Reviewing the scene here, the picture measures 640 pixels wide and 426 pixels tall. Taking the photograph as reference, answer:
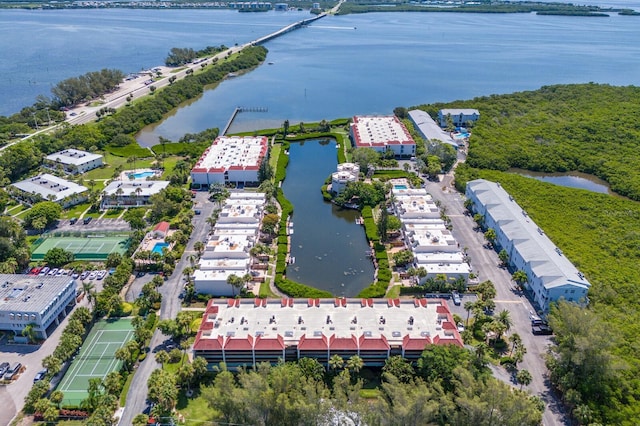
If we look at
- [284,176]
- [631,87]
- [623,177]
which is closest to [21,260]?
[284,176]

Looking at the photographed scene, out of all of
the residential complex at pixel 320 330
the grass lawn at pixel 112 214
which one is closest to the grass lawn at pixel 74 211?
the grass lawn at pixel 112 214

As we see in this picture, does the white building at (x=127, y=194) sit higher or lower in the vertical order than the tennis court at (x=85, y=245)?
higher

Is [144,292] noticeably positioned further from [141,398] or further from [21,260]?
[21,260]

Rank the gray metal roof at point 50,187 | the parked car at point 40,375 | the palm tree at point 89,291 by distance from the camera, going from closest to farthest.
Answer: the parked car at point 40,375, the palm tree at point 89,291, the gray metal roof at point 50,187

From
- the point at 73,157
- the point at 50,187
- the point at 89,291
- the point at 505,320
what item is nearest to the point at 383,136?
the point at 505,320

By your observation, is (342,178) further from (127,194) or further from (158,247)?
(127,194)

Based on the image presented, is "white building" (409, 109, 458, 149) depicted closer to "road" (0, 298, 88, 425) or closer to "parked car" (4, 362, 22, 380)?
"road" (0, 298, 88, 425)

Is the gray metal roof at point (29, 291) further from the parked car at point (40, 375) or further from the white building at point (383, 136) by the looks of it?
the white building at point (383, 136)
